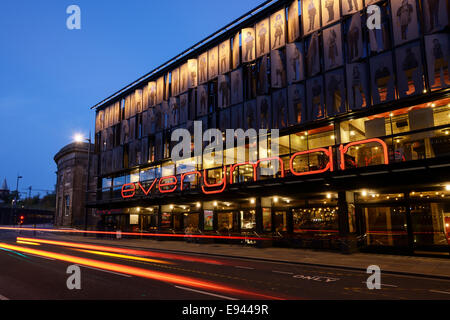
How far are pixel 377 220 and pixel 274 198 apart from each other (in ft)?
26.6

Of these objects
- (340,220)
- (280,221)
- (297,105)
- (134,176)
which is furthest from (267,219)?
(134,176)

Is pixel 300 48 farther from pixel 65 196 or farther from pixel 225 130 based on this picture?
pixel 65 196

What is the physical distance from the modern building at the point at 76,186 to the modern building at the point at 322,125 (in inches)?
1099

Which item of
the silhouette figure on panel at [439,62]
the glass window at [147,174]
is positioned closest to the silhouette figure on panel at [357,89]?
the silhouette figure on panel at [439,62]

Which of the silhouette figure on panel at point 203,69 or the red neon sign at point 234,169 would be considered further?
the silhouette figure on panel at point 203,69

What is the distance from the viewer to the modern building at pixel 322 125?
18.4 metres

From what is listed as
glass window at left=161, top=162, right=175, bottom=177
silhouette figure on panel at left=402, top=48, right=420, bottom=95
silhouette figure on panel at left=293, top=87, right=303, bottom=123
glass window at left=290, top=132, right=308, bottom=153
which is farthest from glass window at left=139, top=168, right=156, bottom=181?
silhouette figure on panel at left=402, top=48, right=420, bottom=95

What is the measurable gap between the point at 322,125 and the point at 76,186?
51379 mm

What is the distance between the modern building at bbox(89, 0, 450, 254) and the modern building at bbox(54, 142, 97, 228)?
91.6 ft

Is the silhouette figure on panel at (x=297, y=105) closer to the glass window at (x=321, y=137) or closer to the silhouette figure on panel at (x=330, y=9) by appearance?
the glass window at (x=321, y=137)

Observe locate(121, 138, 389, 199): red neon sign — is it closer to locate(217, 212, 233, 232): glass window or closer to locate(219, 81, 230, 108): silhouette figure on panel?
locate(217, 212, 233, 232): glass window

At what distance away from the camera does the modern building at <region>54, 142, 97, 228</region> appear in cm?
5816

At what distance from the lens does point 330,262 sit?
52.2 ft
